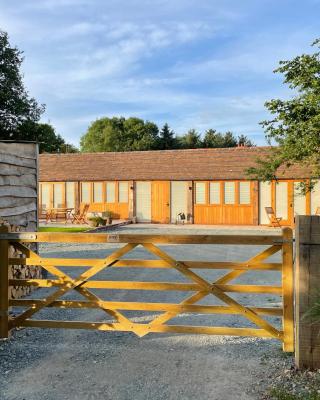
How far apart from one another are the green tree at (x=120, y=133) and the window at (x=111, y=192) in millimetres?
34810

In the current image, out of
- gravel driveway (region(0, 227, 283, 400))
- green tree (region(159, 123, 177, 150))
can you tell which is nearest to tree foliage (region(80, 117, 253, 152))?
green tree (region(159, 123, 177, 150))

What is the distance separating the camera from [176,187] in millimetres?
29984

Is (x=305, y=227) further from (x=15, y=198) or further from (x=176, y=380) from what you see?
(x=15, y=198)

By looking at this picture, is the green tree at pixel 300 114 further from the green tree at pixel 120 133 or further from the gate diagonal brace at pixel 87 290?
the green tree at pixel 120 133

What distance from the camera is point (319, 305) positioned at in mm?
4219

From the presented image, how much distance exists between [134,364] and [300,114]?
50.5 ft

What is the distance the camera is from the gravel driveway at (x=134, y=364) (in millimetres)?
4160

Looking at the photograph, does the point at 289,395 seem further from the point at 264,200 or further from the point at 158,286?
the point at 264,200

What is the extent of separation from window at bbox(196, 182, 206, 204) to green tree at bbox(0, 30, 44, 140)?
13.2 metres

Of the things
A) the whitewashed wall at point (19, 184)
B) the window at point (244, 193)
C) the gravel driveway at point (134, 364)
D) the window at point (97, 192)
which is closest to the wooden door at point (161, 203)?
the window at point (97, 192)

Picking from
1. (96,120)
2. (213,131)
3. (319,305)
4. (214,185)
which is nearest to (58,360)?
(319,305)

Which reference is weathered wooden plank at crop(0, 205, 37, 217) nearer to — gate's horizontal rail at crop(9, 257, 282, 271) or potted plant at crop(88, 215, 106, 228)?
gate's horizontal rail at crop(9, 257, 282, 271)

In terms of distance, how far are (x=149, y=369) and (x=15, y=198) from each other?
509cm

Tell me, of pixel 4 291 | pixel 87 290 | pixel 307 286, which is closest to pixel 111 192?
pixel 4 291
